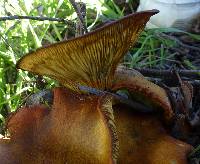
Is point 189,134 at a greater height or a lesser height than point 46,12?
lesser

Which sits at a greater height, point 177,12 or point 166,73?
point 177,12

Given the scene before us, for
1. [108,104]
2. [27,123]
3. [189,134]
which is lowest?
[189,134]

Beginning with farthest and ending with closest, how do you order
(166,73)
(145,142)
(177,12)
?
(177,12) < (166,73) < (145,142)

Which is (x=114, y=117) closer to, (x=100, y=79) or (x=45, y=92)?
(x=100, y=79)

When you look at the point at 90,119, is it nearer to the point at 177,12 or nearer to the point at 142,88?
the point at 142,88

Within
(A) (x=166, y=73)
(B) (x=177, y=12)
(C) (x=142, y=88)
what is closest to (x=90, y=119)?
(C) (x=142, y=88)

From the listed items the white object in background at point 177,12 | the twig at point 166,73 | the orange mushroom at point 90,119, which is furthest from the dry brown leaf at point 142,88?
the white object in background at point 177,12

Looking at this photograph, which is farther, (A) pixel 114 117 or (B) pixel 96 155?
(A) pixel 114 117

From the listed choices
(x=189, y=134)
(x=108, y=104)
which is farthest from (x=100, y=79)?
(x=189, y=134)

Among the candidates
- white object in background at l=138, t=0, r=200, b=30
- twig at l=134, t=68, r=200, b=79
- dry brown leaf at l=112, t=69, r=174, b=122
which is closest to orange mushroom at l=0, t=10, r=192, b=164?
dry brown leaf at l=112, t=69, r=174, b=122
